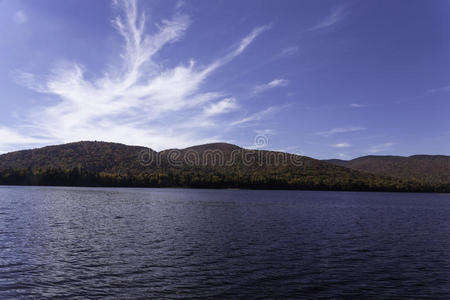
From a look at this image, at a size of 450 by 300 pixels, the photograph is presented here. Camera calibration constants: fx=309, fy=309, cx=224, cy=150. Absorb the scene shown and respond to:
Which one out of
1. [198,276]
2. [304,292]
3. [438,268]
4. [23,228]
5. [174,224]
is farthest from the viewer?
[174,224]

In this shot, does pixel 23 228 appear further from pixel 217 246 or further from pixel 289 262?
pixel 289 262

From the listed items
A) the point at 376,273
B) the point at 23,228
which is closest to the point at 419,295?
the point at 376,273

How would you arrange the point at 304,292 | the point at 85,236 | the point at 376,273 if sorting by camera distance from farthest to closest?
the point at 85,236, the point at 376,273, the point at 304,292

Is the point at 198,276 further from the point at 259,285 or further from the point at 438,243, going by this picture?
the point at 438,243

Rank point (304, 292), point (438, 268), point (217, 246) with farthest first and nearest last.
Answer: point (217, 246)
point (438, 268)
point (304, 292)

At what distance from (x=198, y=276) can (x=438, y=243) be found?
108ft

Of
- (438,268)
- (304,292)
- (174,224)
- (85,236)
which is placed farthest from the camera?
(174,224)

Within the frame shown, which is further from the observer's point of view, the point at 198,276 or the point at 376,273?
the point at 376,273

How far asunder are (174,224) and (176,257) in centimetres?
2188

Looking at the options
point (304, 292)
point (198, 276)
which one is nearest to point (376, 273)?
point (304, 292)

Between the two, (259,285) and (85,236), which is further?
(85,236)

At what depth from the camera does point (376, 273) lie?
81.6ft

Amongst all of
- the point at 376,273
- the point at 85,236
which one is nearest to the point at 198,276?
the point at 376,273

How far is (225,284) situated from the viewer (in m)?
21.2
